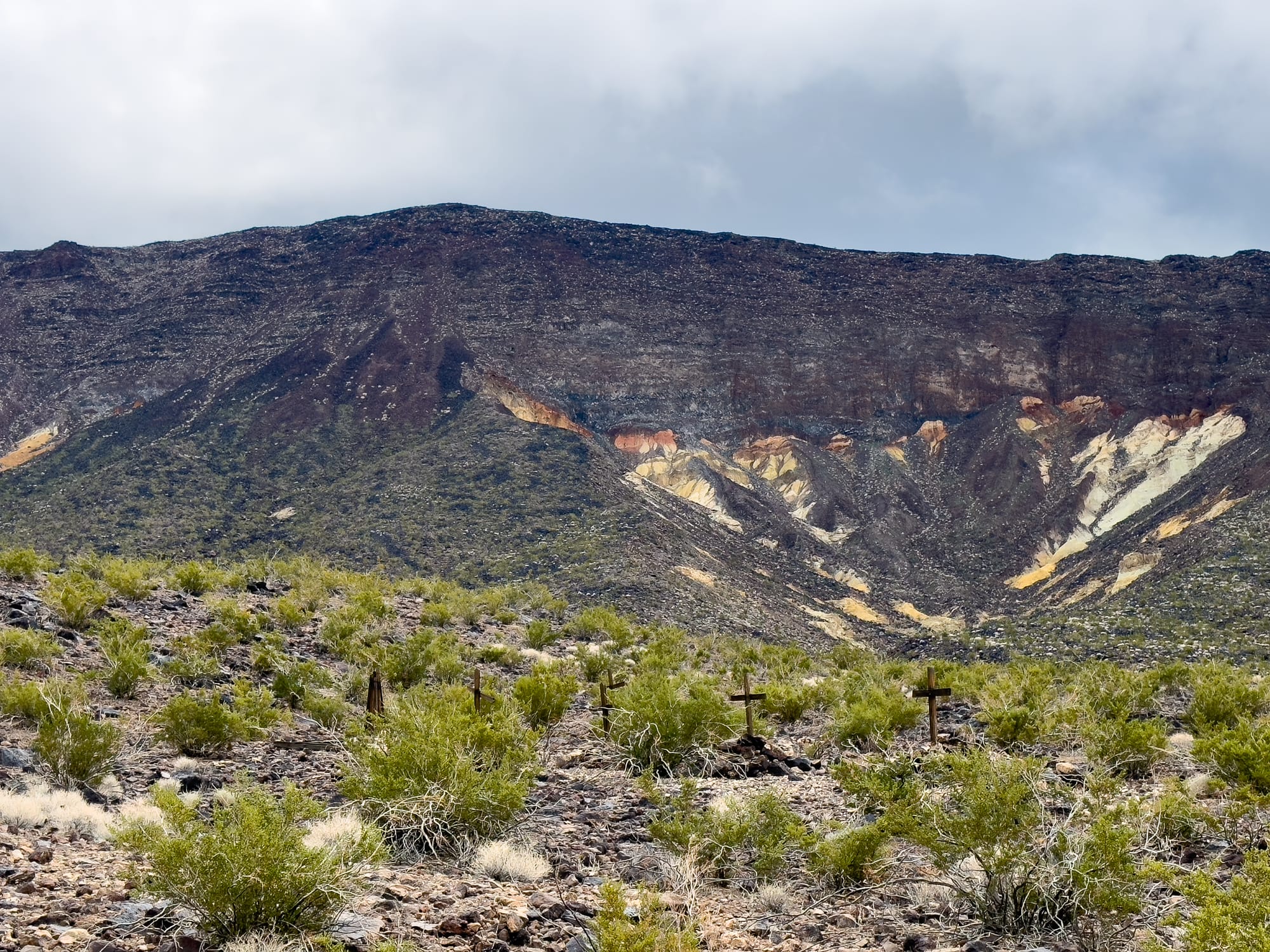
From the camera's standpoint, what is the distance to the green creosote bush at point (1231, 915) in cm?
479

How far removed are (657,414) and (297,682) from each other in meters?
52.3

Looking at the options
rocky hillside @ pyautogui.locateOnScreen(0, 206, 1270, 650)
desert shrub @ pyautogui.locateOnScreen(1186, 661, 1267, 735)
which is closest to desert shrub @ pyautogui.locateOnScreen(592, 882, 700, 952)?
desert shrub @ pyautogui.locateOnScreen(1186, 661, 1267, 735)

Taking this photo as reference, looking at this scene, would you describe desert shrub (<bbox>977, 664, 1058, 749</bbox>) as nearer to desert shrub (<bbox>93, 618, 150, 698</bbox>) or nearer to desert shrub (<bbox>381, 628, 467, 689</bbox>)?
desert shrub (<bbox>381, 628, 467, 689</bbox>)

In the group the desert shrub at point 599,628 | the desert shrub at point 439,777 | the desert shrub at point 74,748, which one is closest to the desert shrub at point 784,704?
the desert shrub at point 439,777

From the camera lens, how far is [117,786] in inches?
373

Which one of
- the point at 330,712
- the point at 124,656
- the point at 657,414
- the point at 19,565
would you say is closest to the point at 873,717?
the point at 330,712

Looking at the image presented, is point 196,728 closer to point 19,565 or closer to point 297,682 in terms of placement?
point 297,682

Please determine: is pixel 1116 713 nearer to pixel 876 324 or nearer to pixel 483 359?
pixel 483 359

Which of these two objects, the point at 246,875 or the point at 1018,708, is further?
the point at 1018,708

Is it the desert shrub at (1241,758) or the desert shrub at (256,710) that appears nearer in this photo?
the desert shrub at (1241,758)

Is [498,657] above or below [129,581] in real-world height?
below

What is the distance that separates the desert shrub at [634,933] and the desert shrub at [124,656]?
401 inches

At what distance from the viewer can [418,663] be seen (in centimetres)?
1770

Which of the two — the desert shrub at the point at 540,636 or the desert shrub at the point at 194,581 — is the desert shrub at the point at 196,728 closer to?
the desert shrub at the point at 194,581
